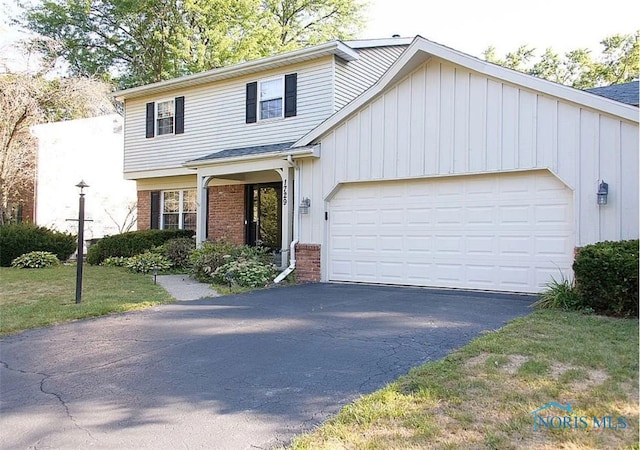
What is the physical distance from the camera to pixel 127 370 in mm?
4520

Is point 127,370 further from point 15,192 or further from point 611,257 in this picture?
point 15,192

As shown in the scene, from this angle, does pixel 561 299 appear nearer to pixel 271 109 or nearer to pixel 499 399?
pixel 499 399

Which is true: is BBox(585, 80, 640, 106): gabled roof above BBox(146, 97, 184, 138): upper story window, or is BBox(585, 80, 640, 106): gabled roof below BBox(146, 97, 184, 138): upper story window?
below

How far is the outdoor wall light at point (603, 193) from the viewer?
7734 millimetres

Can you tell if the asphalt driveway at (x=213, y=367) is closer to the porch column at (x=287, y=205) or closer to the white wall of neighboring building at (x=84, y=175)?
the porch column at (x=287, y=205)

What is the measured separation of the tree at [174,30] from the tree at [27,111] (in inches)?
285

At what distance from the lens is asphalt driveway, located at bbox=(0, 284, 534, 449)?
3219mm

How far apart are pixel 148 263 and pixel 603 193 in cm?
1087

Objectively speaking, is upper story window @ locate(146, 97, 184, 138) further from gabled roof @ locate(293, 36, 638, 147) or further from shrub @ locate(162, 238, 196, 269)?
gabled roof @ locate(293, 36, 638, 147)

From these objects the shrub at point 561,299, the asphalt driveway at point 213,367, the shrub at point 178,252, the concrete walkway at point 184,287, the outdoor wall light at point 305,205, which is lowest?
the asphalt driveway at point 213,367

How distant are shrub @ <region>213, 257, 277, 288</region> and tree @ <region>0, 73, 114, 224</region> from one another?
35.1 feet

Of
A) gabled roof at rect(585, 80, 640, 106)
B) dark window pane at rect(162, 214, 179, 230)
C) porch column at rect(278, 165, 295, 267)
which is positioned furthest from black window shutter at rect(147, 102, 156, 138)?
gabled roof at rect(585, 80, 640, 106)

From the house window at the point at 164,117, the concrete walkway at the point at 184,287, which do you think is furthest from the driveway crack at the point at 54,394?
the house window at the point at 164,117

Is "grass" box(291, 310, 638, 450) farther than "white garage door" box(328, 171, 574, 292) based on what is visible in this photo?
No
